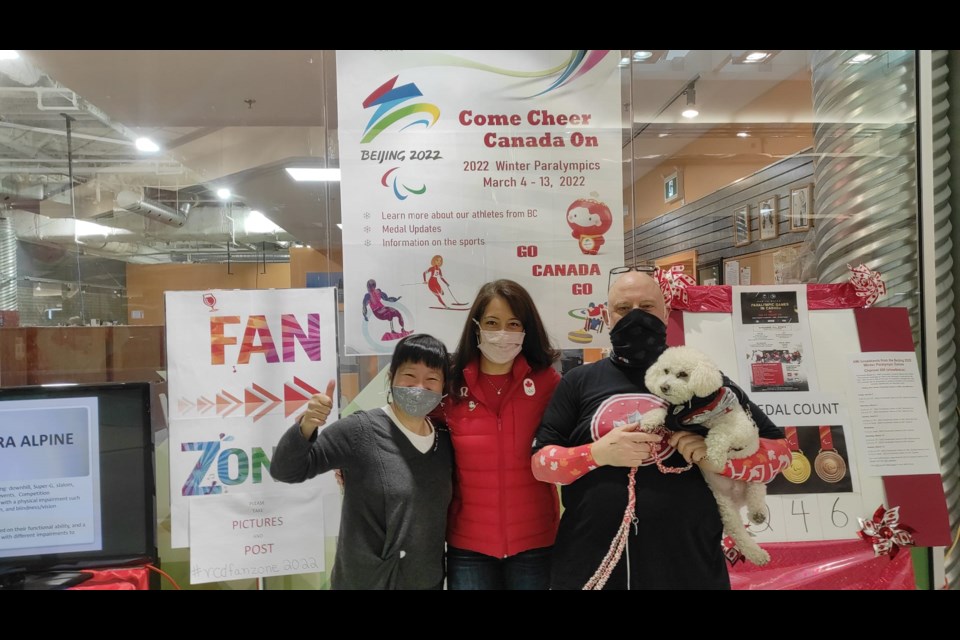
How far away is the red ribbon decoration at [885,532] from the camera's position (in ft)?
7.83

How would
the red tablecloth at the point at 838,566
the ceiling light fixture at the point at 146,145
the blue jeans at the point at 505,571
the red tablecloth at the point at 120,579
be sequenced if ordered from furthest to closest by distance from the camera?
the ceiling light fixture at the point at 146,145 < the red tablecloth at the point at 838,566 < the red tablecloth at the point at 120,579 < the blue jeans at the point at 505,571

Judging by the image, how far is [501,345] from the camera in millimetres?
1999

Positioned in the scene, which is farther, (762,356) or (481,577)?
(762,356)

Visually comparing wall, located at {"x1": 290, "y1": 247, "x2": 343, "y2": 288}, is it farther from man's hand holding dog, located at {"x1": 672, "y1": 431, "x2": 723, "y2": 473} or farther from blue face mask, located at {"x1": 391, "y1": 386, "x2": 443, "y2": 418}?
man's hand holding dog, located at {"x1": 672, "y1": 431, "x2": 723, "y2": 473}

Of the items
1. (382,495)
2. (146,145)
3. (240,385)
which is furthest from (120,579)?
(146,145)

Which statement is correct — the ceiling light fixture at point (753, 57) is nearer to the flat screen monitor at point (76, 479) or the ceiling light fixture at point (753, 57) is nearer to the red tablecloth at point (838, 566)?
the red tablecloth at point (838, 566)

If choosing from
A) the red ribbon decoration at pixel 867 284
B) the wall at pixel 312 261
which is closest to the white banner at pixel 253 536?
the wall at pixel 312 261

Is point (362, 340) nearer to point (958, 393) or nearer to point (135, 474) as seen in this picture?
point (135, 474)

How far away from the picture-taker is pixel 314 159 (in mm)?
2781

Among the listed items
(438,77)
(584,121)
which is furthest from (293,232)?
(584,121)

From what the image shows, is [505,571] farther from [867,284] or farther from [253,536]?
[867,284]

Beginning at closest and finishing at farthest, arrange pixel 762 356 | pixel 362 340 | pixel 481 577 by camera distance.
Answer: pixel 481 577, pixel 762 356, pixel 362 340

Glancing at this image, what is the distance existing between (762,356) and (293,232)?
2248mm

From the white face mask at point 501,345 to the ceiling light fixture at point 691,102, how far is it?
1703 millimetres
